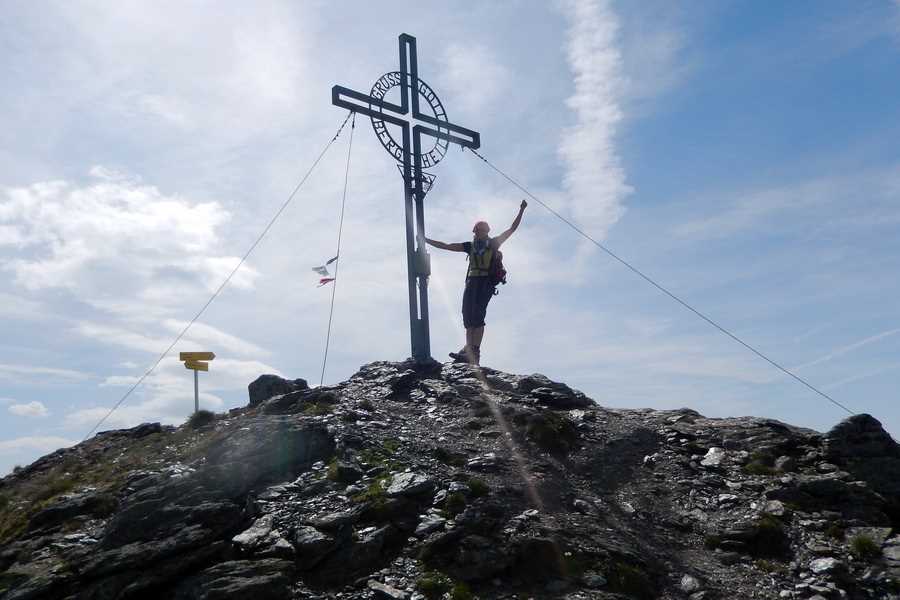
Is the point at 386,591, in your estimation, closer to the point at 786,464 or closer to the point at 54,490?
the point at 786,464

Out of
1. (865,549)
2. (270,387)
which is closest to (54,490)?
(270,387)

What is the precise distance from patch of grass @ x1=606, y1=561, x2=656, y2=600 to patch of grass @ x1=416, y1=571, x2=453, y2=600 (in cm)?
215

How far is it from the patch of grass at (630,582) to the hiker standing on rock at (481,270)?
8827mm

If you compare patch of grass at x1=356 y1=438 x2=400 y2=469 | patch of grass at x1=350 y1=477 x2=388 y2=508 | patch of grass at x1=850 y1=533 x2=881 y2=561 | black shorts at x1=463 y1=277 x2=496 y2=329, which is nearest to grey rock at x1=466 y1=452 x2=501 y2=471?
patch of grass at x1=356 y1=438 x2=400 y2=469

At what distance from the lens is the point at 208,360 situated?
677 inches

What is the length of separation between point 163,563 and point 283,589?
196 centimetres

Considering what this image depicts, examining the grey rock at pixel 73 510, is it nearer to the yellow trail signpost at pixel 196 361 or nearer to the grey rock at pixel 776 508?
the yellow trail signpost at pixel 196 361

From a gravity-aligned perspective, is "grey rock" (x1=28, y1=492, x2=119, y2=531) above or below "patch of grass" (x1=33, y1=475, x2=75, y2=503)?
below

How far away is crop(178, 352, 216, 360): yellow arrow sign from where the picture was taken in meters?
17.1

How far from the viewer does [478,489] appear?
38.4ft

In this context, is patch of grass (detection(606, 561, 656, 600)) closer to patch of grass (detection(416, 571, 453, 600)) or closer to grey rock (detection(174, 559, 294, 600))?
patch of grass (detection(416, 571, 453, 600))

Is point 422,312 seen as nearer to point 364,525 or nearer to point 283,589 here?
point 364,525

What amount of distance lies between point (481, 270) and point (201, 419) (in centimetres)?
715

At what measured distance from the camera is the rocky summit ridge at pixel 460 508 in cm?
1020
